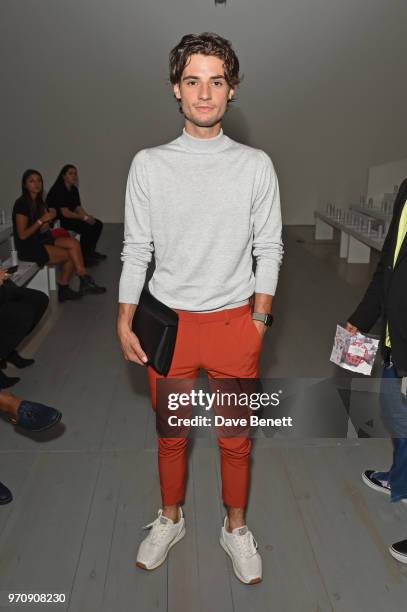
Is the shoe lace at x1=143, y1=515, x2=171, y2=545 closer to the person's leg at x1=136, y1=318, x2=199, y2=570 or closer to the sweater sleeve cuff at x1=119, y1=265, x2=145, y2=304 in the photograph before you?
the person's leg at x1=136, y1=318, x2=199, y2=570

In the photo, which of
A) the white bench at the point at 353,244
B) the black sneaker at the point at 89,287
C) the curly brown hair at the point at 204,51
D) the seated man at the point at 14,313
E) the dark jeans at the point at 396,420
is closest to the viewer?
the curly brown hair at the point at 204,51

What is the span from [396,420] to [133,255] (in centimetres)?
108

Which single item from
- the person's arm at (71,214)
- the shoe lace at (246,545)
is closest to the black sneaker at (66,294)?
the person's arm at (71,214)

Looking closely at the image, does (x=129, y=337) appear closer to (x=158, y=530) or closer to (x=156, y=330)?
(x=156, y=330)

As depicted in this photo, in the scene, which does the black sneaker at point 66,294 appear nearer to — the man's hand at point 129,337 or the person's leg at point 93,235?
the person's leg at point 93,235

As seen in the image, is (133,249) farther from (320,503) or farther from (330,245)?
(330,245)

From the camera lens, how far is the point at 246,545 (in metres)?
2.07

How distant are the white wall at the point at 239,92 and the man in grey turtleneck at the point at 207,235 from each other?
8.27 meters

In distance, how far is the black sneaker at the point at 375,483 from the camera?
252 centimetres

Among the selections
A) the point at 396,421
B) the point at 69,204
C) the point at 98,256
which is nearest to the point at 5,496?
the point at 396,421

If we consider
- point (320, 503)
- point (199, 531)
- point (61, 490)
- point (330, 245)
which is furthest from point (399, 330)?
point (330, 245)

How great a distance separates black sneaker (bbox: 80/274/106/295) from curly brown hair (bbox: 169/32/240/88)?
4.24 metres

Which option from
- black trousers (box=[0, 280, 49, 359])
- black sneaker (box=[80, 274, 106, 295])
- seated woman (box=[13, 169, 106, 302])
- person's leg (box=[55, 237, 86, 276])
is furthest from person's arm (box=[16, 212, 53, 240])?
black trousers (box=[0, 280, 49, 359])

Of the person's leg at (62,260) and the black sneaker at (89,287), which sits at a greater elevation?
the person's leg at (62,260)
